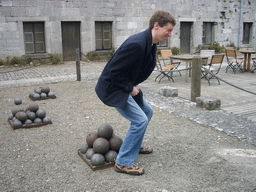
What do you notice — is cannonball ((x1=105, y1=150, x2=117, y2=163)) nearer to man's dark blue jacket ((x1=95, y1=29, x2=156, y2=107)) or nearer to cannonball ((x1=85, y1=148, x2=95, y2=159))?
cannonball ((x1=85, y1=148, x2=95, y2=159))

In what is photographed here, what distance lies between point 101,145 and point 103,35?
14.0 m

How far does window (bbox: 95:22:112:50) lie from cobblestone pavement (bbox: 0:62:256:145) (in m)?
3.33

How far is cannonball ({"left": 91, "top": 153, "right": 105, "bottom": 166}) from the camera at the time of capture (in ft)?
11.9

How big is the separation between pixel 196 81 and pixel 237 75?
5.22 metres

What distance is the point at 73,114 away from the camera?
250 inches

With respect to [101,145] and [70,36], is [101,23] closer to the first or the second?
[70,36]

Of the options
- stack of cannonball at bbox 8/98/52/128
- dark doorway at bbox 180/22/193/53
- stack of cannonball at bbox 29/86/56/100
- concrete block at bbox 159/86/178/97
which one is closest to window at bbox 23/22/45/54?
stack of cannonball at bbox 29/86/56/100

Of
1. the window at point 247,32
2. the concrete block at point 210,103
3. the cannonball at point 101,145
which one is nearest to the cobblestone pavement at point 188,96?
the concrete block at point 210,103

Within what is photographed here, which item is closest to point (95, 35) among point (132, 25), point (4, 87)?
point (132, 25)

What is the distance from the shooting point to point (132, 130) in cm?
345

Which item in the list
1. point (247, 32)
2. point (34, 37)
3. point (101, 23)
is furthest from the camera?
point (247, 32)

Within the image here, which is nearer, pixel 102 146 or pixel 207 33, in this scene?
pixel 102 146

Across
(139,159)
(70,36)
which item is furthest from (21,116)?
(70,36)

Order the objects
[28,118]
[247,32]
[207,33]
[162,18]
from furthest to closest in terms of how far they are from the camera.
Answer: [247,32]
[207,33]
[28,118]
[162,18]
